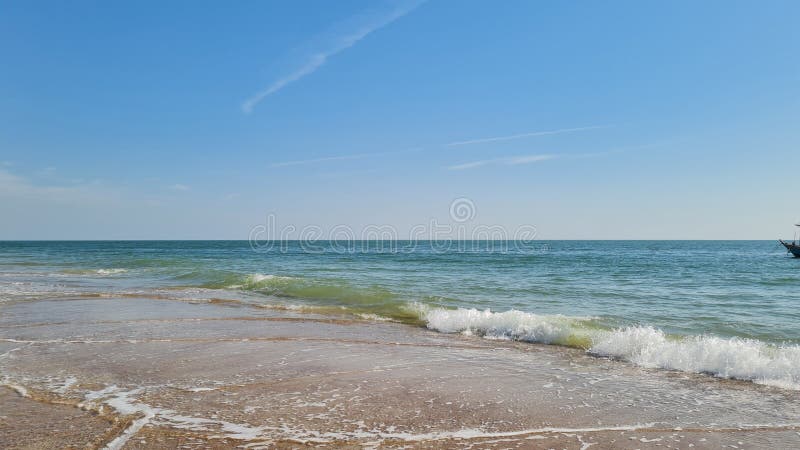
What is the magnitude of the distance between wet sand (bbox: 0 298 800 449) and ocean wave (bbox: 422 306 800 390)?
0.46 metres

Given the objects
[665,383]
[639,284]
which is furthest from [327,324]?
[639,284]

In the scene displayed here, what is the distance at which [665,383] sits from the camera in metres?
7.45

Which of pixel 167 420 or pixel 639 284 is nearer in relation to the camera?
pixel 167 420

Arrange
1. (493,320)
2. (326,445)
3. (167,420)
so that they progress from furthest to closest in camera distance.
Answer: (493,320) < (167,420) < (326,445)

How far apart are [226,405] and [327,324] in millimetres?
6799

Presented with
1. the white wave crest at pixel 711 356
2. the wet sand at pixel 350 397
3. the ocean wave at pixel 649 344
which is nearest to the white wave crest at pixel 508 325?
the ocean wave at pixel 649 344

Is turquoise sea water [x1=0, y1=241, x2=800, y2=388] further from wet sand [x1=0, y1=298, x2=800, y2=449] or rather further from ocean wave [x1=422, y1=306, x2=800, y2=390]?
wet sand [x1=0, y1=298, x2=800, y2=449]

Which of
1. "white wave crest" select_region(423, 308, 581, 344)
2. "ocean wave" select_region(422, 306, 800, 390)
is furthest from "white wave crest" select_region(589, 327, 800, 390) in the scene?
"white wave crest" select_region(423, 308, 581, 344)

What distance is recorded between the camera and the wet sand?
4957mm

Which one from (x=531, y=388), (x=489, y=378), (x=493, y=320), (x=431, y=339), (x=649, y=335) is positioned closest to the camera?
(x=531, y=388)

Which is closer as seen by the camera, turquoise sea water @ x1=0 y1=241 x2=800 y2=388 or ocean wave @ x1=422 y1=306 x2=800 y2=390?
ocean wave @ x1=422 y1=306 x2=800 y2=390

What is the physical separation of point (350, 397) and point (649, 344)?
5981 millimetres

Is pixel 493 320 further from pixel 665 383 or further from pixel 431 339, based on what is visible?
pixel 665 383

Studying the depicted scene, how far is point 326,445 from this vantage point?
15.4 ft
